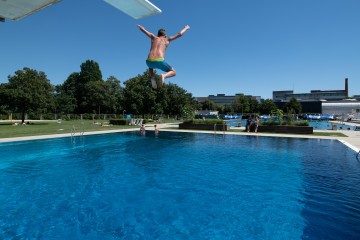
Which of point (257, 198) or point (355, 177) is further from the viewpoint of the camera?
point (355, 177)

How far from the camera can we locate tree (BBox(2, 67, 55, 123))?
34094 millimetres

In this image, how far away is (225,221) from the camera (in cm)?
645

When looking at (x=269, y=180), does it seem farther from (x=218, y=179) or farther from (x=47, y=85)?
(x=47, y=85)

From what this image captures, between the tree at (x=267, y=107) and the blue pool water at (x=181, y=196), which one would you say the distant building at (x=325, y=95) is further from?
the blue pool water at (x=181, y=196)

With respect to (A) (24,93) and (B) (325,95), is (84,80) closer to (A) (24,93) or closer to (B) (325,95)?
(A) (24,93)

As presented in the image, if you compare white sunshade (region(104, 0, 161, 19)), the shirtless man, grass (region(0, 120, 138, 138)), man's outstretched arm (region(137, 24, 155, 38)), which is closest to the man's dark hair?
the shirtless man

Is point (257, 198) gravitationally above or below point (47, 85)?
below

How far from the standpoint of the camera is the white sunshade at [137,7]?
266 cm

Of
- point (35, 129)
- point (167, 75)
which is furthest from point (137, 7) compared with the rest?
point (35, 129)

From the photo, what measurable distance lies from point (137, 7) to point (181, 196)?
674 centimetres

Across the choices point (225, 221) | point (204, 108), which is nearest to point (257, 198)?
point (225, 221)

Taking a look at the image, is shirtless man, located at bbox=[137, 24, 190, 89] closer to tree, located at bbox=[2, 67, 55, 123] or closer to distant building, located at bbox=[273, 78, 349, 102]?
tree, located at bbox=[2, 67, 55, 123]

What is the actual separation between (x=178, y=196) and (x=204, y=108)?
125m

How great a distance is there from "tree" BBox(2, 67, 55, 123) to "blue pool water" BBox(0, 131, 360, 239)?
23.5 meters
